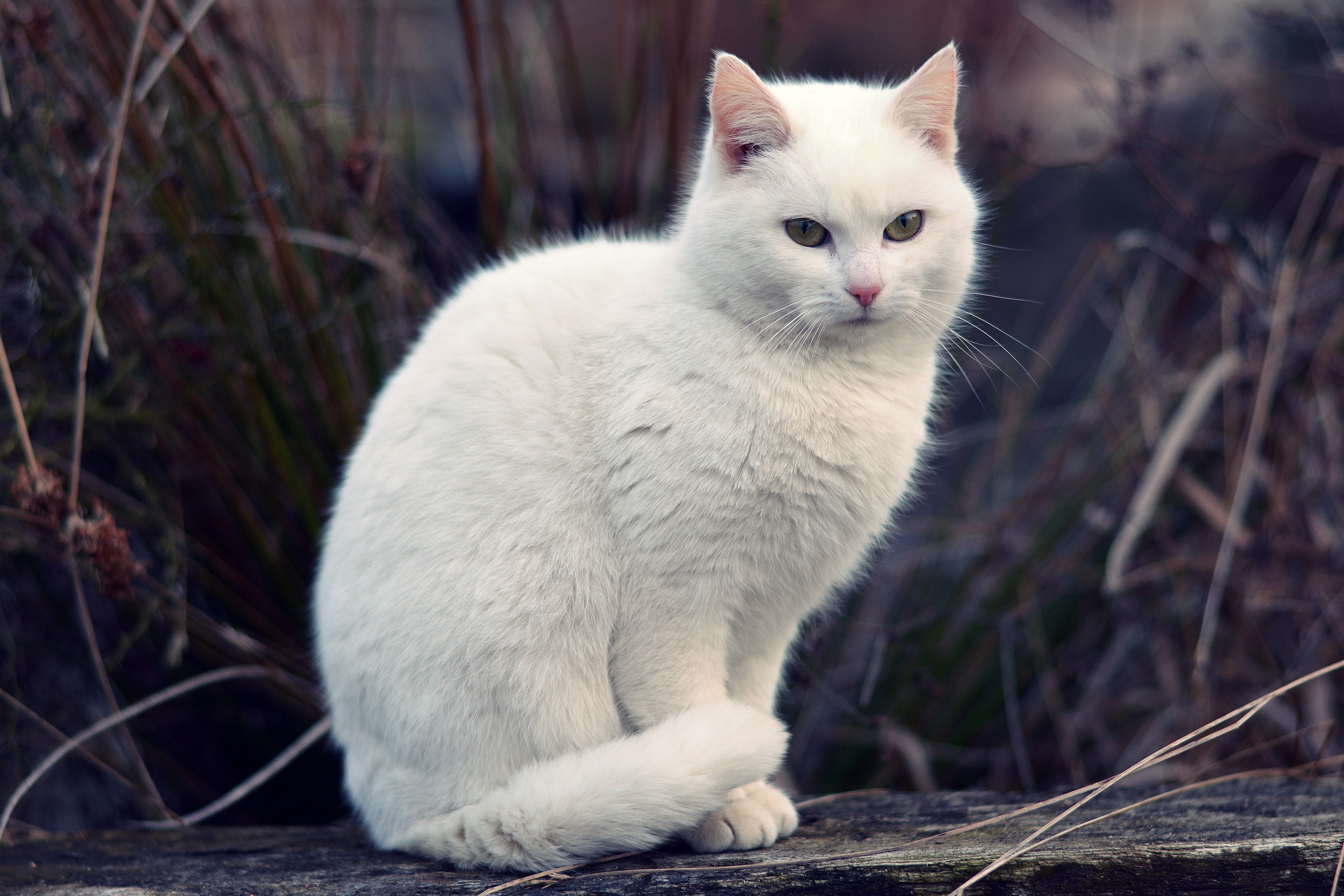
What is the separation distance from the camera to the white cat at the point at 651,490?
1401 millimetres

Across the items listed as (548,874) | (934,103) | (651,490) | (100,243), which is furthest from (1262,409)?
(100,243)

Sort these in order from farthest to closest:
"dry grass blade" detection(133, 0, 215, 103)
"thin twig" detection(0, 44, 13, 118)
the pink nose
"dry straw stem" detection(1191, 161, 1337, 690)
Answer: "dry straw stem" detection(1191, 161, 1337, 690), "dry grass blade" detection(133, 0, 215, 103), "thin twig" detection(0, 44, 13, 118), the pink nose

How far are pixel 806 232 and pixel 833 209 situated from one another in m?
0.06

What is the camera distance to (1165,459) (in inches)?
87.3

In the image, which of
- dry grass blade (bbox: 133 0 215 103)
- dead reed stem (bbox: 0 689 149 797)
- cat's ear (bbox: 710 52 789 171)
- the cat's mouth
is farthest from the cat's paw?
dry grass blade (bbox: 133 0 215 103)

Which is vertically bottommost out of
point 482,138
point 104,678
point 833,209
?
point 104,678

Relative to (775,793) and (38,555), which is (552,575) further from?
(38,555)

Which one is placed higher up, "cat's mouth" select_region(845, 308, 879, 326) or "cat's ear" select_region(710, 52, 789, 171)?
"cat's ear" select_region(710, 52, 789, 171)

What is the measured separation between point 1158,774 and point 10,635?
248cm

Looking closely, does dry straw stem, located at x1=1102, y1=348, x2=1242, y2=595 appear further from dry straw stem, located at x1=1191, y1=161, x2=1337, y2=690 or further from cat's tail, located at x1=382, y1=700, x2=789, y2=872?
cat's tail, located at x1=382, y1=700, x2=789, y2=872

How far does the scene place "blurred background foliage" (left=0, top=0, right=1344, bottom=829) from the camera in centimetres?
197

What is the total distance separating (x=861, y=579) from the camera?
1.92 metres

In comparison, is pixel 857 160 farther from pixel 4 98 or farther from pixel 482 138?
pixel 4 98

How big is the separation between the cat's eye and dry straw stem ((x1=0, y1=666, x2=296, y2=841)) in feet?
4.38
